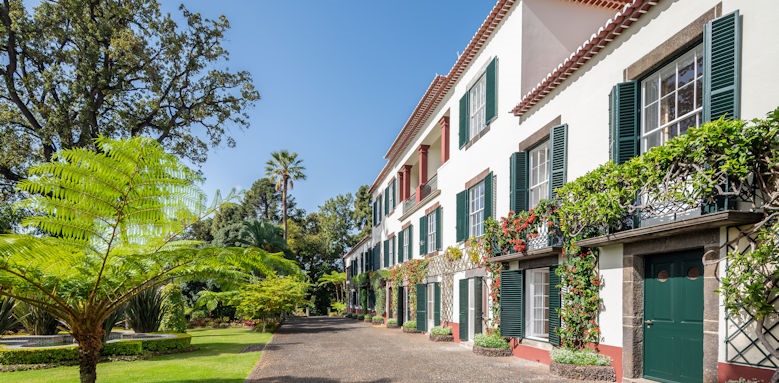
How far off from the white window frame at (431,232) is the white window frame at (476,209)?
436cm

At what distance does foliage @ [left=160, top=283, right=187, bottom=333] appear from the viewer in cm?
1695

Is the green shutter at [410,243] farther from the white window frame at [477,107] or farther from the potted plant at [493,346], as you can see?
the potted plant at [493,346]

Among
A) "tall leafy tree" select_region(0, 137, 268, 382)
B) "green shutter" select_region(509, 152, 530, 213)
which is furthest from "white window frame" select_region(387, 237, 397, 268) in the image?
"tall leafy tree" select_region(0, 137, 268, 382)

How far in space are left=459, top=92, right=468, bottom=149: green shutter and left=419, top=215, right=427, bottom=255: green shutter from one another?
5.26 m

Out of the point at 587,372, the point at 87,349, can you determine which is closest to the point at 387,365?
the point at 587,372

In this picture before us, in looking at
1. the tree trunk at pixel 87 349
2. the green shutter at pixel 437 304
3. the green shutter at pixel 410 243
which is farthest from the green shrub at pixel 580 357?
the green shutter at pixel 410 243

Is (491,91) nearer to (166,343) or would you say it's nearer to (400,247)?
(166,343)

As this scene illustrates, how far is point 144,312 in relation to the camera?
16031 mm

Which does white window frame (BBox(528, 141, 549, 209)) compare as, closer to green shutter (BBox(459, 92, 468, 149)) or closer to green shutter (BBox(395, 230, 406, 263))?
green shutter (BBox(459, 92, 468, 149))

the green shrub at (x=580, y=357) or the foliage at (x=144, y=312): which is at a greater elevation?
the green shrub at (x=580, y=357)

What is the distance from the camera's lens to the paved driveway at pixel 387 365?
9.66 m

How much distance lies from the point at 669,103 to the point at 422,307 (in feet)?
46.5

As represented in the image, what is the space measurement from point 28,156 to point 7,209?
2.14m

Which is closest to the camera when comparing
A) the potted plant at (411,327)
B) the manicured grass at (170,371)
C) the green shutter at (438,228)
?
the manicured grass at (170,371)
